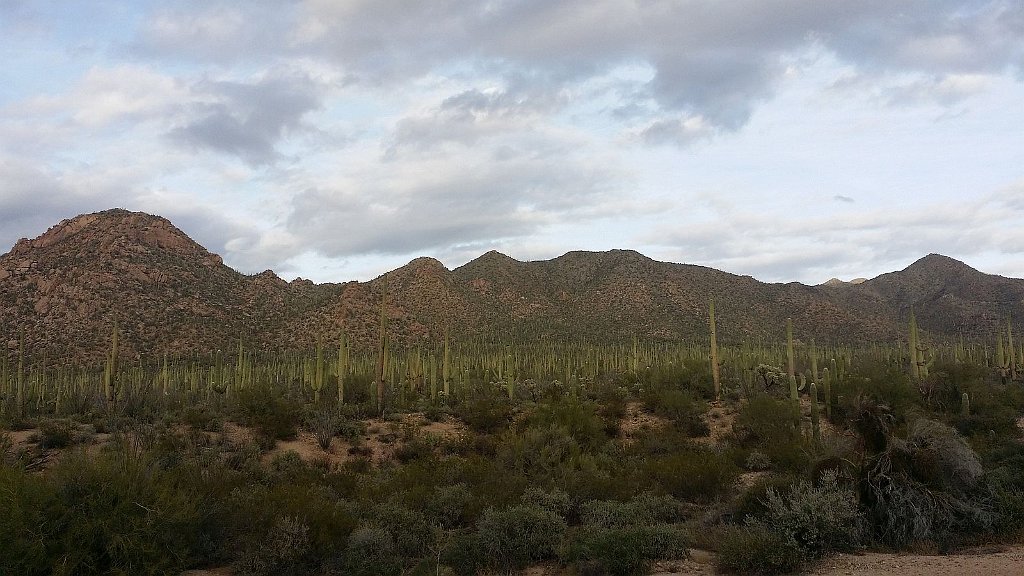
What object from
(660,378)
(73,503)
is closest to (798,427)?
(660,378)

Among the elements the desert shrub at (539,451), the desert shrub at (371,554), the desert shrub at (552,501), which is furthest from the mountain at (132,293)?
the desert shrub at (371,554)

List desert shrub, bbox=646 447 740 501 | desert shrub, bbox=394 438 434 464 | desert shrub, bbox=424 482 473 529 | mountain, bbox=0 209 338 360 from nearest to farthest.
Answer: desert shrub, bbox=424 482 473 529, desert shrub, bbox=646 447 740 501, desert shrub, bbox=394 438 434 464, mountain, bbox=0 209 338 360

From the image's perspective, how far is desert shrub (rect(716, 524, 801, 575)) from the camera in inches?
289

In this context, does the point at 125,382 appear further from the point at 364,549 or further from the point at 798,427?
the point at 798,427

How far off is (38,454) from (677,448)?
15794mm

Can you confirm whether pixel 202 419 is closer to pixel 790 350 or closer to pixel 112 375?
pixel 112 375

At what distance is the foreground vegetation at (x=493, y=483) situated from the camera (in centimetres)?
748

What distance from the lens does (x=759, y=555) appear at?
24.2ft

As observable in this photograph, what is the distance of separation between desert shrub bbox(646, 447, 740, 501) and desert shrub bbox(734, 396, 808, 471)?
8.79 ft

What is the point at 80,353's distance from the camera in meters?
44.6

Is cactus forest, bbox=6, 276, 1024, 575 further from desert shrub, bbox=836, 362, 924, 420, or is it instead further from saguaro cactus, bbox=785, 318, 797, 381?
saguaro cactus, bbox=785, 318, 797, 381

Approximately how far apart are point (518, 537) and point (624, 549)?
150 centimetres

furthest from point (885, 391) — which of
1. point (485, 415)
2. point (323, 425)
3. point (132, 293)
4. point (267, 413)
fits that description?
point (132, 293)

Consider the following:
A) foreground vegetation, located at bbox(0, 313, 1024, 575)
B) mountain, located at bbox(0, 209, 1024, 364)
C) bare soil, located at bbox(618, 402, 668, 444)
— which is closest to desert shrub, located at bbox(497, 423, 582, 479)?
foreground vegetation, located at bbox(0, 313, 1024, 575)
